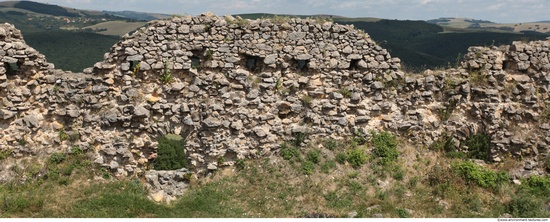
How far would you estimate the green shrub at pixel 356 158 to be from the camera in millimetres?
11531

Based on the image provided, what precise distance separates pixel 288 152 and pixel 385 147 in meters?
2.89

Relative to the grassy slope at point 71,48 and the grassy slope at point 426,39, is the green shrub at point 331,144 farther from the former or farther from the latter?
the grassy slope at point 426,39

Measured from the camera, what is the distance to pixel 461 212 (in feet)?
32.6

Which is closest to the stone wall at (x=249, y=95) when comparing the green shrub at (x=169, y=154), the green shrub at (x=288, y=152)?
the green shrub at (x=288, y=152)

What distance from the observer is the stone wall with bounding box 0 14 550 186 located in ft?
37.2

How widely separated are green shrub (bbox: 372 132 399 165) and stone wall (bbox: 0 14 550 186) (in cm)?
34

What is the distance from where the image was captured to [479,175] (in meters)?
11.0

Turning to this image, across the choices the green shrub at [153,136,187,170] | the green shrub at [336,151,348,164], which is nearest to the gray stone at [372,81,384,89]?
the green shrub at [336,151,348,164]

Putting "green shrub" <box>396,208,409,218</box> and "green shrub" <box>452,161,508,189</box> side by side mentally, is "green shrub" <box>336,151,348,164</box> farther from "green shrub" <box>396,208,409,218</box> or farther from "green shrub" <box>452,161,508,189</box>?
"green shrub" <box>452,161,508,189</box>

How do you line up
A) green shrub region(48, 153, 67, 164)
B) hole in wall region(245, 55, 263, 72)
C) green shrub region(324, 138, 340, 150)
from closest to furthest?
1. green shrub region(48, 153, 67, 164)
2. green shrub region(324, 138, 340, 150)
3. hole in wall region(245, 55, 263, 72)

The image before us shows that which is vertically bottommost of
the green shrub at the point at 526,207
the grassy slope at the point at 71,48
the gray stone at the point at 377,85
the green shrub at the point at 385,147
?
the grassy slope at the point at 71,48

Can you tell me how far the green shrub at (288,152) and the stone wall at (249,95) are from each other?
0.27m

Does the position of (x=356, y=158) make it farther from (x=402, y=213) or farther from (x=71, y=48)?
(x=71, y=48)

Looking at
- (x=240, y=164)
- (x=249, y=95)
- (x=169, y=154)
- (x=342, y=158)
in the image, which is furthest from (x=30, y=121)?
(x=169, y=154)
